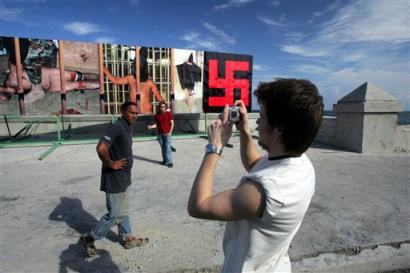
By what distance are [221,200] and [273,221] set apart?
0.81 feet

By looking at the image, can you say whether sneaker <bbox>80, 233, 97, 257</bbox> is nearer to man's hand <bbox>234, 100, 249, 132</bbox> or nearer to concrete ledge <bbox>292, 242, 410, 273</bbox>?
concrete ledge <bbox>292, 242, 410, 273</bbox>

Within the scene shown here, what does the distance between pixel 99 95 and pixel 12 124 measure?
15.8 feet

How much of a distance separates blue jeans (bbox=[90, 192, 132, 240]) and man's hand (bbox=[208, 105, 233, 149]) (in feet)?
8.11

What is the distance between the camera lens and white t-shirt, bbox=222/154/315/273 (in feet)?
4.00

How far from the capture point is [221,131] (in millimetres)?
1420

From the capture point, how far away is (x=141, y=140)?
1196 cm

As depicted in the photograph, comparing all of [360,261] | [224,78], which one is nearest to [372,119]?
[224,78]

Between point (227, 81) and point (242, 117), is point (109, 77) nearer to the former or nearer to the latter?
point (227, 81)

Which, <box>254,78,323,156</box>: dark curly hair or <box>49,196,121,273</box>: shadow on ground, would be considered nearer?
<box>254,78,323,156</box>: dark curly hair

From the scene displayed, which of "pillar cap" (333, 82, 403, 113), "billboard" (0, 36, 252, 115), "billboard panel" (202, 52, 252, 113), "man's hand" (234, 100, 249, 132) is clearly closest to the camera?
"man's hand" (234, 100, 249, 132)

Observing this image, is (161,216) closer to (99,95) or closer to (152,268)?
(152,268)

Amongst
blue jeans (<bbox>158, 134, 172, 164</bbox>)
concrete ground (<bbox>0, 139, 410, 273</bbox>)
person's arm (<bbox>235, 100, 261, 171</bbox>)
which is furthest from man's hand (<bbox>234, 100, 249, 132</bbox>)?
blue jeans (<bbox>158, 134, 172, 164</bbox>)

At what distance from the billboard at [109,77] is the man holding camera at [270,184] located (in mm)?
12302

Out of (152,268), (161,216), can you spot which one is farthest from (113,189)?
(161,216)
